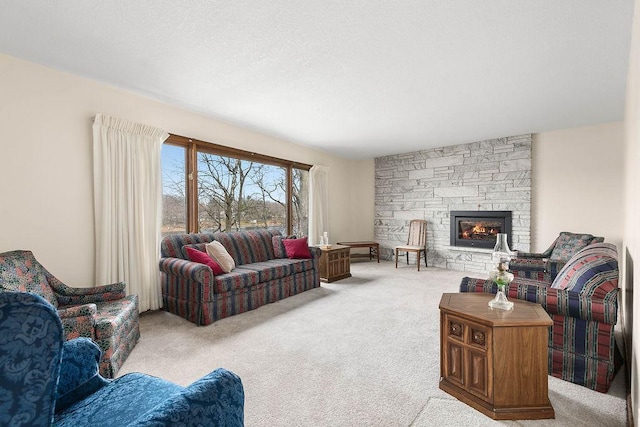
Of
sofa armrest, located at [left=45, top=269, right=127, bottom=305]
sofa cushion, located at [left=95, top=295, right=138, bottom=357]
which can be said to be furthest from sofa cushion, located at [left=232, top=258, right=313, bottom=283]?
sofa armrest, located at [left=45, top=269, right=127, bottom=305]

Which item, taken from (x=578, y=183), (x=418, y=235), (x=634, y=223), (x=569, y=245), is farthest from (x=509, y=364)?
(x=418, y=235)

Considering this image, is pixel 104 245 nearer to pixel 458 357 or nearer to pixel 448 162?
pixel 458 357

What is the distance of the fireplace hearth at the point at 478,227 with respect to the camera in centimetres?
538

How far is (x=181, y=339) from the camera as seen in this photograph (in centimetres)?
270

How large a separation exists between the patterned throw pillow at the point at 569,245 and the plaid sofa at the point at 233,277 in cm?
337

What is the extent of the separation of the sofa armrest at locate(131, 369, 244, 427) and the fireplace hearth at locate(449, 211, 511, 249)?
5673 millimetres

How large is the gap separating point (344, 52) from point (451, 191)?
174 inches

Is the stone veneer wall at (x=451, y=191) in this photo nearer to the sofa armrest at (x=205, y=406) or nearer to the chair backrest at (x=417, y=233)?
the chair backrest at (x=417, y=233)

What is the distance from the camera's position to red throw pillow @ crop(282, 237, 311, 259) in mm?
4479

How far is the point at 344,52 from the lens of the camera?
245 centimetres

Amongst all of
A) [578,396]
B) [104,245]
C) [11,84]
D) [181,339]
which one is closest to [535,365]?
[578,396]

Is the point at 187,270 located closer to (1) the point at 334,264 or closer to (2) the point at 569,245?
(1) the point at 334,264

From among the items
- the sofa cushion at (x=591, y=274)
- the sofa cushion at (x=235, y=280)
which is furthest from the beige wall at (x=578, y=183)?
the sofa cushion at (x=235, y=280)

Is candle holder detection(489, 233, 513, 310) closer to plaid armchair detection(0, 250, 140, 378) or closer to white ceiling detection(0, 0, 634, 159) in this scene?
white ceiling detection(0, 0, 634, 159)
